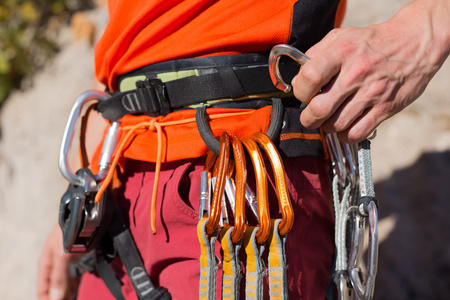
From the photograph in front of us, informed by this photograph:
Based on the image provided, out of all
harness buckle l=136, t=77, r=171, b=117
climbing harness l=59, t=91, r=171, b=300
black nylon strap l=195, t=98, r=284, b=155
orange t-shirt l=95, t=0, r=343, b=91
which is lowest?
climbing harness l=59, t=91, r=171, b=300

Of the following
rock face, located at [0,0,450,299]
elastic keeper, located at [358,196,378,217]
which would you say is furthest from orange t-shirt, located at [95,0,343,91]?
rock face, located at [0,0,450,299]

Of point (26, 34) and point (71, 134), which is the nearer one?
point (71, 134)

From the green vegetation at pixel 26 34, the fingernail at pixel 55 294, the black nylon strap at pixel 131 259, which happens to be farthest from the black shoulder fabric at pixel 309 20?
the green vegetation at pixel 26 34

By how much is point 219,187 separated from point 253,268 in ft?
0.60

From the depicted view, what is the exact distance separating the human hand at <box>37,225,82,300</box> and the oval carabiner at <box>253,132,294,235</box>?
915 millimetres

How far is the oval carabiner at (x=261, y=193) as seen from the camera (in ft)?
2.71

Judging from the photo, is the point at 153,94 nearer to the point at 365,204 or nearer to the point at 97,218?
the point at 97,218

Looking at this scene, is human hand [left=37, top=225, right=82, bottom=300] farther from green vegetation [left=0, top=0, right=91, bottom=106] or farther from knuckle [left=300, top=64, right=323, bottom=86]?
green vegetation [left=0, top=0, right=91, bottom=106]

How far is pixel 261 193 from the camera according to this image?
851mm

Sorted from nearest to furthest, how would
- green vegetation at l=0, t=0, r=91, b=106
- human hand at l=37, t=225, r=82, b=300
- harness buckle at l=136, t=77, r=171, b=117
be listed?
harness buckle at l=136, t=77, r=171, b=117 < human hand at l=37, t=225, r=82, b=300 < green vegetation at l=0, t=0, r=91, b=106

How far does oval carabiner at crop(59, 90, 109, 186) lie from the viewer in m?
1.05

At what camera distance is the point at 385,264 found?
1960 millimetres

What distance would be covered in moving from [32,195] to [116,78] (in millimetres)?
2428

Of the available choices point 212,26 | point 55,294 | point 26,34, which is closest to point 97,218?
point 212,26
